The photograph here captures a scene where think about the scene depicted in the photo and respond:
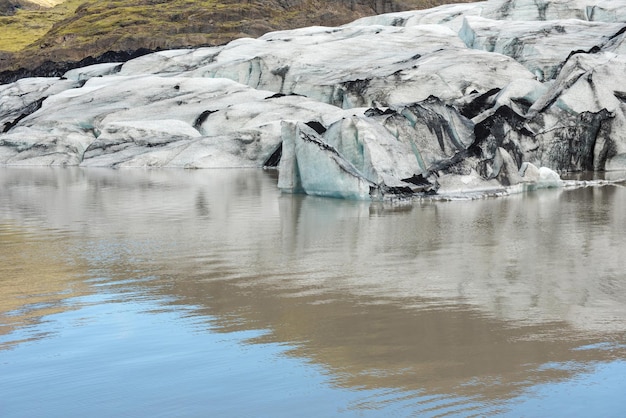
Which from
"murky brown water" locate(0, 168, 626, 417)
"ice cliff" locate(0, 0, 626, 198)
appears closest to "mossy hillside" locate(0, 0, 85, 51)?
"ice cliff" locate(0, 0, 626, 198)

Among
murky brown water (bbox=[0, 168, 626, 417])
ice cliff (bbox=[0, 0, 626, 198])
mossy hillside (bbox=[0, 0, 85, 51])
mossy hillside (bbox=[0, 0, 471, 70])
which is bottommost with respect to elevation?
murky brown water (bbox=[0, 168, 626, 417])

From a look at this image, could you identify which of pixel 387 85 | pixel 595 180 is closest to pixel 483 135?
pixel 595 180

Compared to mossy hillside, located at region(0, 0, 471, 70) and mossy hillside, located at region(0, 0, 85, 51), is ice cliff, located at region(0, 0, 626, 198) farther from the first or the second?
mossy hillside, located at region(0, 0, 85, 51)

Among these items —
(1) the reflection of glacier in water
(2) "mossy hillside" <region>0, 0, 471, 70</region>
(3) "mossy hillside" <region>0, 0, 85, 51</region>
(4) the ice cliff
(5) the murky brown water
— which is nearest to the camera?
(5) the murky brown water

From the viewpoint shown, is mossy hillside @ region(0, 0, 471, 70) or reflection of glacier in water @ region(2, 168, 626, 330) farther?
mossy hillside @ region(0, 0, 471, 70)

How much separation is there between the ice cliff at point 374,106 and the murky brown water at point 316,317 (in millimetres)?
5865

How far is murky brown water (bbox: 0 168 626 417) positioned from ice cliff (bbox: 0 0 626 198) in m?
5.86

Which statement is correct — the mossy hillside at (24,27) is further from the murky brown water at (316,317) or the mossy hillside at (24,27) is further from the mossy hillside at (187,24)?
the murky brown water at (316,317)

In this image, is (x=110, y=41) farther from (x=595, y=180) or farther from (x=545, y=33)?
(x=595, y=180)

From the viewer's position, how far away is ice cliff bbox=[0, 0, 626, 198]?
72.5ft

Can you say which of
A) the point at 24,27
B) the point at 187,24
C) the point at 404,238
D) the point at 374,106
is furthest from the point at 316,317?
the point at 24,27

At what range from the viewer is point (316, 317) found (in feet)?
26.1

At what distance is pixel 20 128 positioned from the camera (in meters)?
42.3

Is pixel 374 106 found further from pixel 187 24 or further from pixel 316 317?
pixel 187 24
